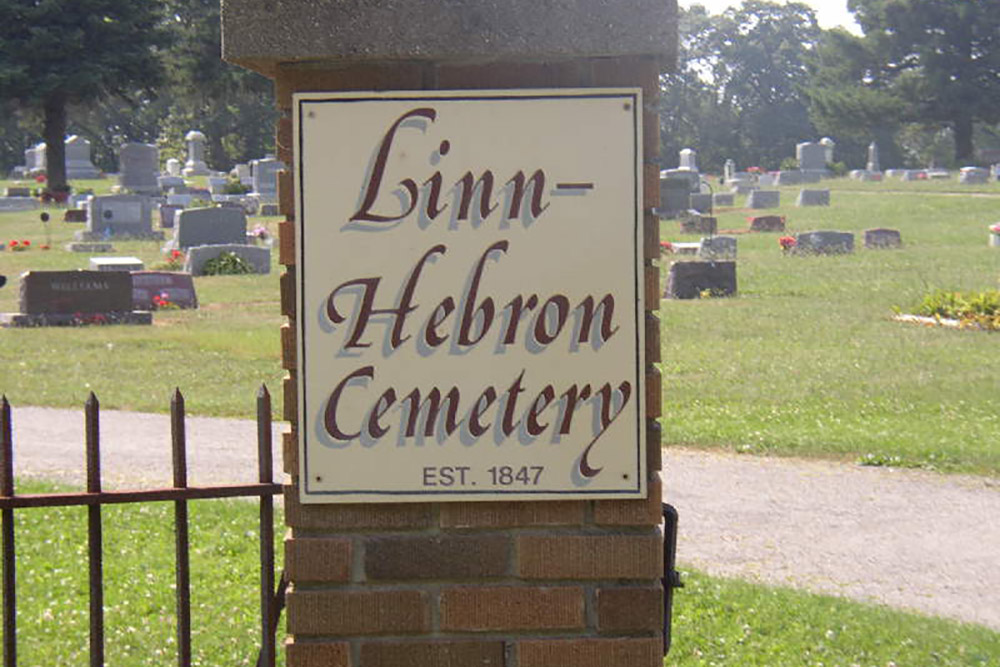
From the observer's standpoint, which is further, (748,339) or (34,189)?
(34,189)

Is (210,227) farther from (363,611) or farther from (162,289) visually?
(363,611)

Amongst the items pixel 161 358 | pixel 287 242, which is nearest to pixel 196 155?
pixel 161 358

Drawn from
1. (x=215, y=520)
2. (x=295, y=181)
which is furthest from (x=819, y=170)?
(x=295, y=181)

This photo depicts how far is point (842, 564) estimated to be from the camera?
7.13 meters

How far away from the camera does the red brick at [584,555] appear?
3.01m

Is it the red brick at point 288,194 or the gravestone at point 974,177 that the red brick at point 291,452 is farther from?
the gravestone at point 974,177

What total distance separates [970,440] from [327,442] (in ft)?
26.0

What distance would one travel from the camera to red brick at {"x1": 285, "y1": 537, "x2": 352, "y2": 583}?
301 cm

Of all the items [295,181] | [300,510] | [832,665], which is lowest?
[832,665]

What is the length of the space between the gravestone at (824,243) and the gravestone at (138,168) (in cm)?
2504

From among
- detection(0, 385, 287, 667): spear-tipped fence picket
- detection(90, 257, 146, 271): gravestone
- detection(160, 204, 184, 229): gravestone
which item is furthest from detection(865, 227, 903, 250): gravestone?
detection(0, 385, 287, 667): spear-tipped fence picket

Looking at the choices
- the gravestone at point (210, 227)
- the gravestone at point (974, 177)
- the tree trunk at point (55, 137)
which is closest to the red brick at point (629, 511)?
the gravestone at point (210, 227)

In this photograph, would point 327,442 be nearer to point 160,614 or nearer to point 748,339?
point 160,614

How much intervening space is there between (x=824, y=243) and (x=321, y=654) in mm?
25659
